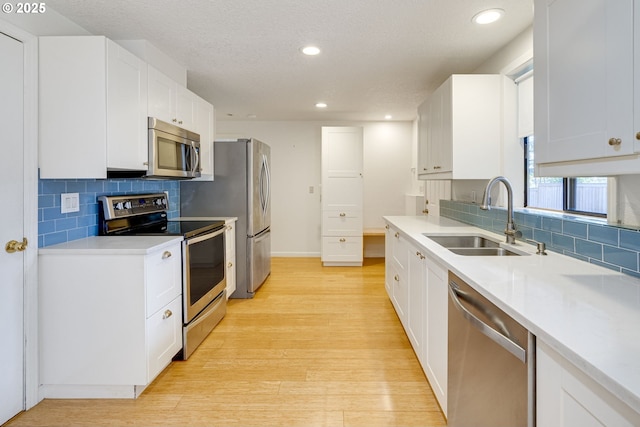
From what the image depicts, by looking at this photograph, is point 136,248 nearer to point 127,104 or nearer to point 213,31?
point 127,104

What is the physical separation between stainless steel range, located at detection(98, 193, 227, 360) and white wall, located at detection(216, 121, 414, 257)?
112 inches

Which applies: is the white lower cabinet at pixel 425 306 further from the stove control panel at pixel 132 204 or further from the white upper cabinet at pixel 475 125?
the stove control panel at pixel 132 204

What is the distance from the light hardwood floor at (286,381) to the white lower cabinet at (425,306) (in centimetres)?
18

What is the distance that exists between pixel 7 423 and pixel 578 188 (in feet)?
10.8

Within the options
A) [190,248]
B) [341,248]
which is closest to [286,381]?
[190,248]

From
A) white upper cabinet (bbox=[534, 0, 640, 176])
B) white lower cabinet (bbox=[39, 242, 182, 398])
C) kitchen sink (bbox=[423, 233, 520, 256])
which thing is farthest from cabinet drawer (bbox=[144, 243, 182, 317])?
white upper cabinet (bbox=[534, 0, 640, 176])

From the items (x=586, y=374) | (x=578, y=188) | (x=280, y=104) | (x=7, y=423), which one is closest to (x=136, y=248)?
(x=7, y=423)

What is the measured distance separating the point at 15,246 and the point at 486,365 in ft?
7.39

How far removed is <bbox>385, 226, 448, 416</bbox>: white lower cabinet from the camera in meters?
1.73

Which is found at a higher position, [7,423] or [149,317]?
[149,317]

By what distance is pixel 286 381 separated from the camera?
2180mm

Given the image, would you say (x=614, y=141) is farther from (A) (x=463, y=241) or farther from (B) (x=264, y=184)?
(B) (x=264, y=184)

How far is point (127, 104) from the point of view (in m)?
2.19

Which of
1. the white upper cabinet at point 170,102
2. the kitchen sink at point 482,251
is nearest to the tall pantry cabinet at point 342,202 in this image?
the white upper cabinet at point 170,102
